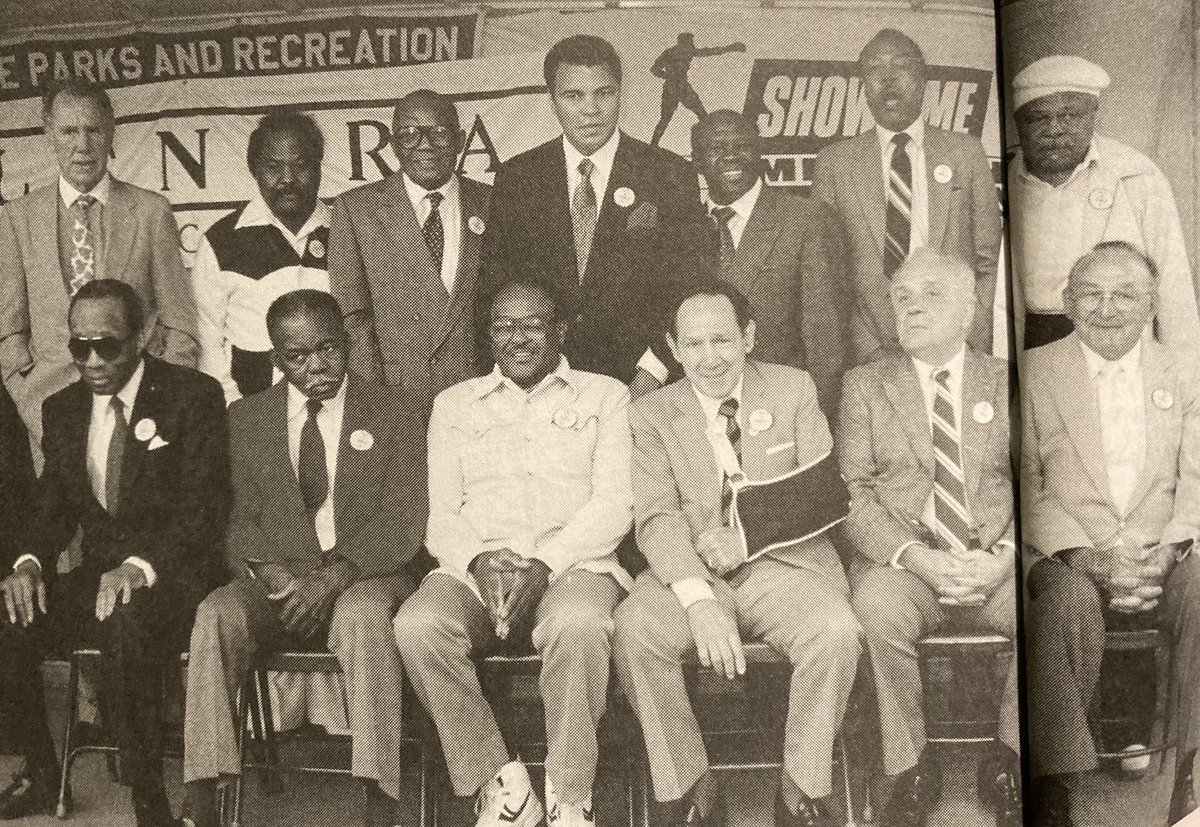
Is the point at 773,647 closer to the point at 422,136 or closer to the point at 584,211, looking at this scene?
the point at 584,211

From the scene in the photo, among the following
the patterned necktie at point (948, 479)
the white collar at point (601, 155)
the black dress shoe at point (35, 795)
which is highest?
the white collar at point (601, 155)

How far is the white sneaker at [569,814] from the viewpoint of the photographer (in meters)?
4.18

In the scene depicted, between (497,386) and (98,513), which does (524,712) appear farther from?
(98,513)

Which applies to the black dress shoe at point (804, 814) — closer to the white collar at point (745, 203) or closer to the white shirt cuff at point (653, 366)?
the white shirt cuff at point (653, 366)

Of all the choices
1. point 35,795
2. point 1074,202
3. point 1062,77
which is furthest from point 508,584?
point 1062,77

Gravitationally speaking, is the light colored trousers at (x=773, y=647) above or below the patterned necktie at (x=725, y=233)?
below

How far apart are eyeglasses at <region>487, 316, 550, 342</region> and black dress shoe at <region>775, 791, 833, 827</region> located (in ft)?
6.68

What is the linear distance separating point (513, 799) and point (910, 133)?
3112 millimetres

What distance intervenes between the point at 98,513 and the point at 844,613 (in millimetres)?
3028

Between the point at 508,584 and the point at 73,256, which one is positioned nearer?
the point at 508,584

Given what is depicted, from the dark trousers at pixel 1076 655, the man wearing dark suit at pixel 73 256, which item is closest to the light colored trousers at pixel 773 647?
the dark trousers at pixel 1076 655

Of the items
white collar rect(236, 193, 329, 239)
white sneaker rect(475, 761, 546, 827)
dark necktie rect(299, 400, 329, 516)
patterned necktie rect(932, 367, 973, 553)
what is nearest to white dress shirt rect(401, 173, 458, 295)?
white collar rect(236, 193, 329, 239)

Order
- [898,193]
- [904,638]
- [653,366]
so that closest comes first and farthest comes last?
[904,638], [653,366], [898,193]

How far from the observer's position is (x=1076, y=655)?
4285 millimetres
